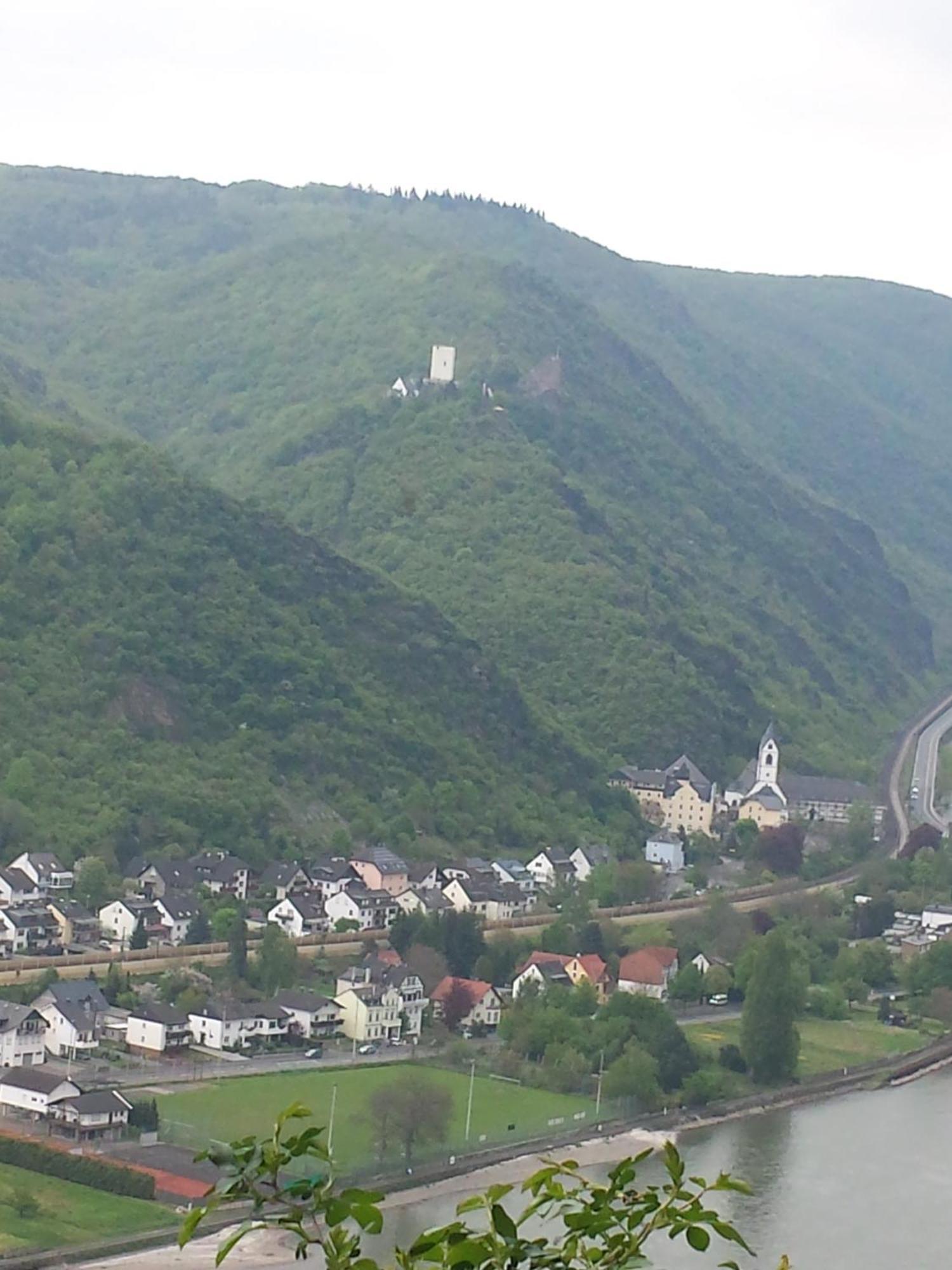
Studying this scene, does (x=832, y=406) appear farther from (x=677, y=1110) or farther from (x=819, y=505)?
(x=677, y=1110)

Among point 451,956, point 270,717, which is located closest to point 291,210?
point 270,717

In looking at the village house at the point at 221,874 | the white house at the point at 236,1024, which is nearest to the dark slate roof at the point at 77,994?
the white house at the point at 236,1024

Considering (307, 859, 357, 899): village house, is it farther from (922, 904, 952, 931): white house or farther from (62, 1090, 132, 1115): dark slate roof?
(62, 1090, 132, 1115): dark slate roof

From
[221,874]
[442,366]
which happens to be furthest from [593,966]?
[442,366]

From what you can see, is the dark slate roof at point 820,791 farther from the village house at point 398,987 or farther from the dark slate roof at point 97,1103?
the dark slate roof at point 97,1103

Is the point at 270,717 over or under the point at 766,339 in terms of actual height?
under
